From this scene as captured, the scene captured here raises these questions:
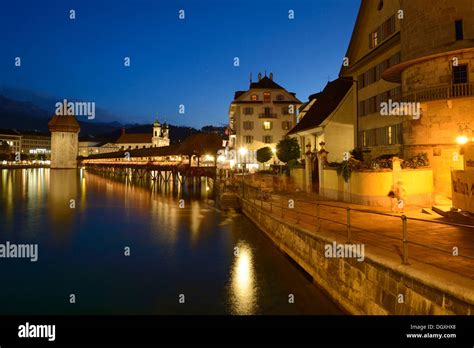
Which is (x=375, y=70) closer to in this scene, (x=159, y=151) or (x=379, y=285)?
(x=379, y=285)

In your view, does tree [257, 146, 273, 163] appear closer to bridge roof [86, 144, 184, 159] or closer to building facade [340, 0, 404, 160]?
bridge roof [86, 144, 184, 159]

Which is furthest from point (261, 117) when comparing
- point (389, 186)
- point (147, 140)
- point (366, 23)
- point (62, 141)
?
point (147, 140)

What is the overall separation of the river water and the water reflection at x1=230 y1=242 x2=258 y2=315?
0.03 metres

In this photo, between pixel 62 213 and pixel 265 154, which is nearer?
pixel 62 213

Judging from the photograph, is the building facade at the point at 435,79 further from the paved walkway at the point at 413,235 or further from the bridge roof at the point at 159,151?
the bridge roof at the point at 159,151

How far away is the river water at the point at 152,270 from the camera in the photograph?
10812mm

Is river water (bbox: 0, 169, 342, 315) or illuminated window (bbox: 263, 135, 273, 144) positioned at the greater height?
illuminated window (bbox: 263, 135, 273, 144)

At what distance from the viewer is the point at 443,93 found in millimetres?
15914

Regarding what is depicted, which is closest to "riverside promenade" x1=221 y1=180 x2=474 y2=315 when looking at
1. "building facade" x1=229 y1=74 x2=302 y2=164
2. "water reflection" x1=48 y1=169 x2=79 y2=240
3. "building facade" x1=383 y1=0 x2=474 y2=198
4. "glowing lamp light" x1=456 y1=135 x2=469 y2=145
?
"glowing lamp light" x1=456 y1=135 x2=469 y2=145

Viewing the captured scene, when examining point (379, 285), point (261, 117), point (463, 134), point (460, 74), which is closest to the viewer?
point (379, 285)

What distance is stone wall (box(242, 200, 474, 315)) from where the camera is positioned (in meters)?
5.68

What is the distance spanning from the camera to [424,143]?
16.9 meters

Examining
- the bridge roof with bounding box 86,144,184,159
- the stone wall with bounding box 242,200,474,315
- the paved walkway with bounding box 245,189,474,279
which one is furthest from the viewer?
the bridge roof with bounding box 86,144,184,159

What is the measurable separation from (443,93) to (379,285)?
475 inches
